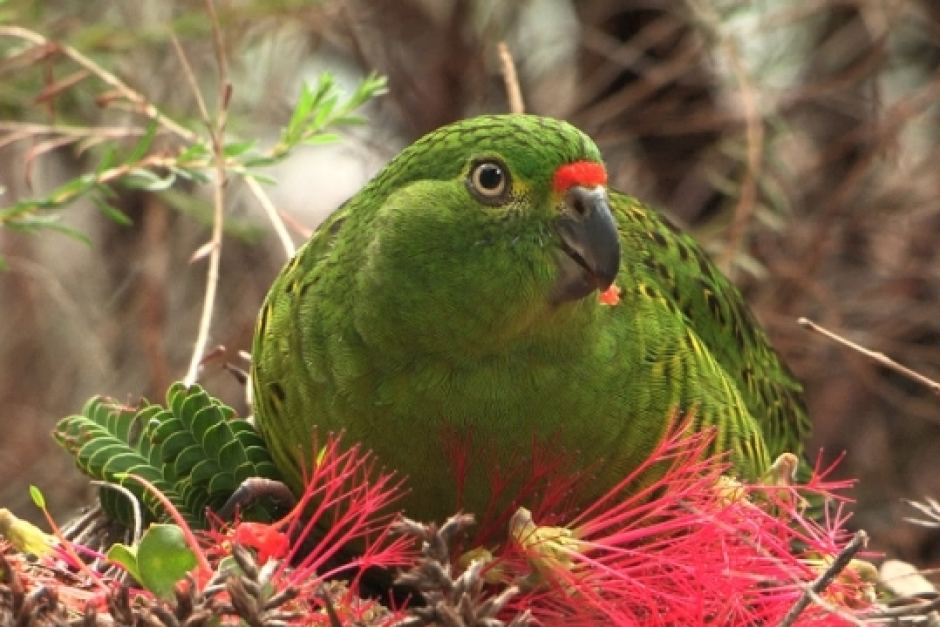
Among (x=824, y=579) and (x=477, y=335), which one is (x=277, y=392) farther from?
(x=824, y=579)

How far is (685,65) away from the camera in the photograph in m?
3.72

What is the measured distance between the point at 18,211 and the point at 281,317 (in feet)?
1.55

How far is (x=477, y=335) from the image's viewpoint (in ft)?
6.65

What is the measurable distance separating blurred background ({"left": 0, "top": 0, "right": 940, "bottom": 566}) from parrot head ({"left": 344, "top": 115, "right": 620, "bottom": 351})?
153 cm

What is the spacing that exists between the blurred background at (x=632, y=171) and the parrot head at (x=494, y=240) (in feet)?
5.02

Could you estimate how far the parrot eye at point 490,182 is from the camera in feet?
6.57

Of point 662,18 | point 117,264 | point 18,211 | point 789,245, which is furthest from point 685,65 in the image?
point 18,211

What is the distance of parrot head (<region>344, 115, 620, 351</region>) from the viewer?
77.9 inches

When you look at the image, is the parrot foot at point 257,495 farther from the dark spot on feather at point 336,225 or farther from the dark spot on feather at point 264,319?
the dark spot on feather at point 336,225

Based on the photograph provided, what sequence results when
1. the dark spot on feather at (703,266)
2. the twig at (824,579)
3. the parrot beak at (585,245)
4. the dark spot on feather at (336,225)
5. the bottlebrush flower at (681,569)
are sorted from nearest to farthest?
1. the twig at (824,579)
2. the bottlebrush flower at (681,569)
3. the parrot beak at (585,245)
4. the dark spot on feather at (336,225)
5. the dark spot on feather at (703,266)

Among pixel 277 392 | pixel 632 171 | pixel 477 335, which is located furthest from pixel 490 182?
pixel 632 171

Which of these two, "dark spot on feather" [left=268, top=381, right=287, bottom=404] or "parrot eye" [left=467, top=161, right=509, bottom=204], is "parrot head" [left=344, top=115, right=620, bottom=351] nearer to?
"parrot eye" [left=467, top=161, right=509, bottom=204]

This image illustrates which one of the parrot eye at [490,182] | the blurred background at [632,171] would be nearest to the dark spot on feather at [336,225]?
the parrot eye at [490,182]

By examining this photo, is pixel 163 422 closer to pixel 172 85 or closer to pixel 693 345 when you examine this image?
pixel 693 345
